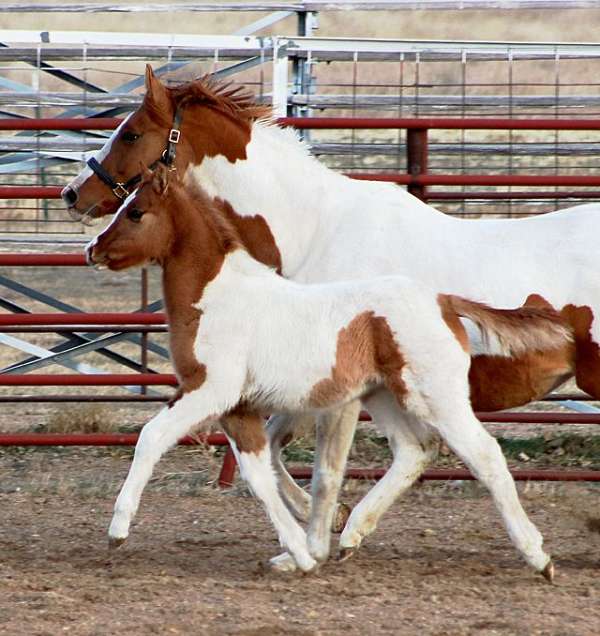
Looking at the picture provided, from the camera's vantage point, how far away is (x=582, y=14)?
111ft

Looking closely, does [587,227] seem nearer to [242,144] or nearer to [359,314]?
[359,314]

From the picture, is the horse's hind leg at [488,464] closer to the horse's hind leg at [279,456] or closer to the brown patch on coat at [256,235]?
the horse's hind leg at [279,456]

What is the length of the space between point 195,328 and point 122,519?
0.67m

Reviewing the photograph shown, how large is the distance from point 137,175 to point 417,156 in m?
1.56

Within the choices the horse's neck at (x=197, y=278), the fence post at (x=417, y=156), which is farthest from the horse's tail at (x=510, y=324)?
the fence post at (x=417, y=156)

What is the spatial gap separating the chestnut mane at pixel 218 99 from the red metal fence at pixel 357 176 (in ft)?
2.13

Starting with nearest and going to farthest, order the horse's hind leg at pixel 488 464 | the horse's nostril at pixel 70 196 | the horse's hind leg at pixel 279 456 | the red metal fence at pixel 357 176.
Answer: the horse's hind leg at pixel 488 464 < the horse's hind leg at pixel 279 456 < the horse's nostril at pixel 70 196 < the red metal fence at pixel 357 176

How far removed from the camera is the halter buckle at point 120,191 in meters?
4.99

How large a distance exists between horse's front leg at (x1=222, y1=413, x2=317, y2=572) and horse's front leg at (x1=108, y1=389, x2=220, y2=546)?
19cm

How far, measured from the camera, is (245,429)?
4465 millimetres

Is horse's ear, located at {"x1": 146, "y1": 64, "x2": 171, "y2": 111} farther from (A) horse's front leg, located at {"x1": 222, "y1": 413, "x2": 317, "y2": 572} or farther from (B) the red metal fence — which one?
(A) horse's front leg, located at {"x1": 222, "y1": 413, "x2": 317, "y2": 572}

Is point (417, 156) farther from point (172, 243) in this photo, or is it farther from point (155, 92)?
point (172, 243)

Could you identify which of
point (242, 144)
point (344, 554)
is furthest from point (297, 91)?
point (344, 554)

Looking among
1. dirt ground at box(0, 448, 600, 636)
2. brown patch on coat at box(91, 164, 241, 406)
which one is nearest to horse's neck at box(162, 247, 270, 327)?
brown patch on coat at box(91, 164, 241, 406)
